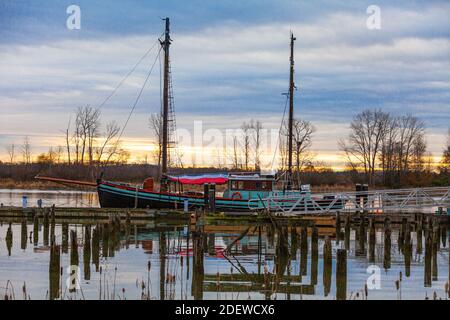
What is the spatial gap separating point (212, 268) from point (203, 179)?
23049mm

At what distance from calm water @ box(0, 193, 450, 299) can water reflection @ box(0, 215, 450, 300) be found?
3 centimetres

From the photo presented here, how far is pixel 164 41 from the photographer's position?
2234 inches

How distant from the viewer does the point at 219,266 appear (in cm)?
3016

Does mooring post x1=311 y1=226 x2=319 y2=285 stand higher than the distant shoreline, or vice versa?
the distant shoreline

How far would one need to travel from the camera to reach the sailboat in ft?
166

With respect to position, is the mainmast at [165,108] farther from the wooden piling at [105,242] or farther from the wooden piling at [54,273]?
the wooden piling at [54,273]

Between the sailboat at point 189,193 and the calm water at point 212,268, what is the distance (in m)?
8.82

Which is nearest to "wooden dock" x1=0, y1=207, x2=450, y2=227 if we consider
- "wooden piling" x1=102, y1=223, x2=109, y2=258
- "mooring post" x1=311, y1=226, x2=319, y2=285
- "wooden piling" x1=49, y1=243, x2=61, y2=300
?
"wooden piling" x1=102, y1=223, x2=109, y2=258

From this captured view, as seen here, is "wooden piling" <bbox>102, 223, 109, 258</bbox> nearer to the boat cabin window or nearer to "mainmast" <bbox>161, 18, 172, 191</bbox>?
the boat cabin window

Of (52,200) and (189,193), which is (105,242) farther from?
(52,200)

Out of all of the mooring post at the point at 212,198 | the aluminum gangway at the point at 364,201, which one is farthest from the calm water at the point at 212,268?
the mooring post at the point at 212,198

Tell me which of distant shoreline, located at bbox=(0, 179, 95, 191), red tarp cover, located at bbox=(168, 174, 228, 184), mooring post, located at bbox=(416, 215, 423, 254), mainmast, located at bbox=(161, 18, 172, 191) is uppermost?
mainmast, located at bbox=(161, 18, 172, 191)
